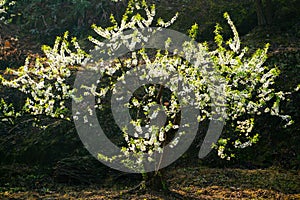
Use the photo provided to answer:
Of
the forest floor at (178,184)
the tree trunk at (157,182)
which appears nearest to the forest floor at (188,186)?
the forest floor at (178,184)

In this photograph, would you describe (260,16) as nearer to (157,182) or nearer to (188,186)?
(188,186)

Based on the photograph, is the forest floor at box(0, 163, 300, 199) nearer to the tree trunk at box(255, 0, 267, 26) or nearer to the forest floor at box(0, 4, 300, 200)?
the forest floor at box(0, 4, 300, 200)

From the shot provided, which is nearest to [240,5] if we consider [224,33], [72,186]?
[224,33]

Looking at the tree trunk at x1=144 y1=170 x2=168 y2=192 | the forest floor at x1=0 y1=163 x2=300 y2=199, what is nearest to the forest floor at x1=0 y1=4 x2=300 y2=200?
the forest floor at x1=0 y1=163 x2=300 y2=199

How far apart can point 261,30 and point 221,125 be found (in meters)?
4.63

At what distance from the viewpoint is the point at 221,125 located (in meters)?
9.94

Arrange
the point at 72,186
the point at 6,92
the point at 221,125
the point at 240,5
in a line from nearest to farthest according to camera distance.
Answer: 1. the point at 72,186
2. the point at 221,125
3. the point at 6,92
4. the point at 240,5

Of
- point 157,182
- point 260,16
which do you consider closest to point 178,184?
point 157,182

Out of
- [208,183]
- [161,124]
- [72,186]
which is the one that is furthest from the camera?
[72,186]

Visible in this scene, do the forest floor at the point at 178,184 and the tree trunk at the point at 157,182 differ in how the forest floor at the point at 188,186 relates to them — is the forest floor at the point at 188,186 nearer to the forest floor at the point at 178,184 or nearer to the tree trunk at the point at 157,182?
the forest floor at the point at 178,184

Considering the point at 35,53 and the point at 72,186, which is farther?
the point at 35,53

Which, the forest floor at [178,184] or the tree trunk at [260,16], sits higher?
the tree trunk at [260,16]

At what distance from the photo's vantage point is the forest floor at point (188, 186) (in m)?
7.10

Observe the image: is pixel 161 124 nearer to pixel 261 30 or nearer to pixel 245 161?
pixel 245 161
